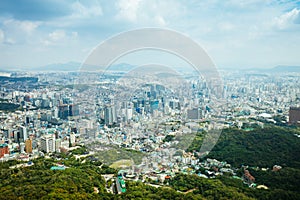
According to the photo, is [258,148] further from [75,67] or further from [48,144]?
[75,67]

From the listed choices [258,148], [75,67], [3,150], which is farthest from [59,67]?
[258,148]

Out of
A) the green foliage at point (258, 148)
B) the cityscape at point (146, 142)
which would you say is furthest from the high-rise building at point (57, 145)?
the green foliage at point (258, 148)

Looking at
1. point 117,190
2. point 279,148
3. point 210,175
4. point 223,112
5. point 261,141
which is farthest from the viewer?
point 223,112

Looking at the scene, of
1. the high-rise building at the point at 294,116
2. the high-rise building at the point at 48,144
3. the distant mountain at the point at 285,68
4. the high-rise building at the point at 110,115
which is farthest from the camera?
the distant mountain at the point at 285,68

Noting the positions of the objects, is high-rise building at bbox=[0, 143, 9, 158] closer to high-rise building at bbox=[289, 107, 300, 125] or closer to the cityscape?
the cityscape

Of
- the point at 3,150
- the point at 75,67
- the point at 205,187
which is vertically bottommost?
the point at 3,150

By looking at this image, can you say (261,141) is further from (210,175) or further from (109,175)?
(109,175)

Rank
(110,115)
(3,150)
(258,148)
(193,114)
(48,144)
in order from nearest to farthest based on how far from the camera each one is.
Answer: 1. (258,148)
2. (3,150)
3. (48,144)
4. (110,115)
5. (193,114)

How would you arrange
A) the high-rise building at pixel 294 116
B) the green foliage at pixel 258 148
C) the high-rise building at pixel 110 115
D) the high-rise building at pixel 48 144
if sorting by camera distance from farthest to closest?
the high-rise building at pixel 294 116 → the high-rise building at pixel 110 115 → the high-rise building at pixel 48 144 → the green foliage at pixel 258 148

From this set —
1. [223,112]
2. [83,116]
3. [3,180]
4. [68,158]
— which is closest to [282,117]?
[223,112]

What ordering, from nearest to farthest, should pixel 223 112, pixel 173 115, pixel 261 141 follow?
1. pixel 261 141
2. pixel 173 115
3. pixel 223 112

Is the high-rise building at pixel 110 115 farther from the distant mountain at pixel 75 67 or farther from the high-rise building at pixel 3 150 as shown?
the high-rise building at pixel 3 150
